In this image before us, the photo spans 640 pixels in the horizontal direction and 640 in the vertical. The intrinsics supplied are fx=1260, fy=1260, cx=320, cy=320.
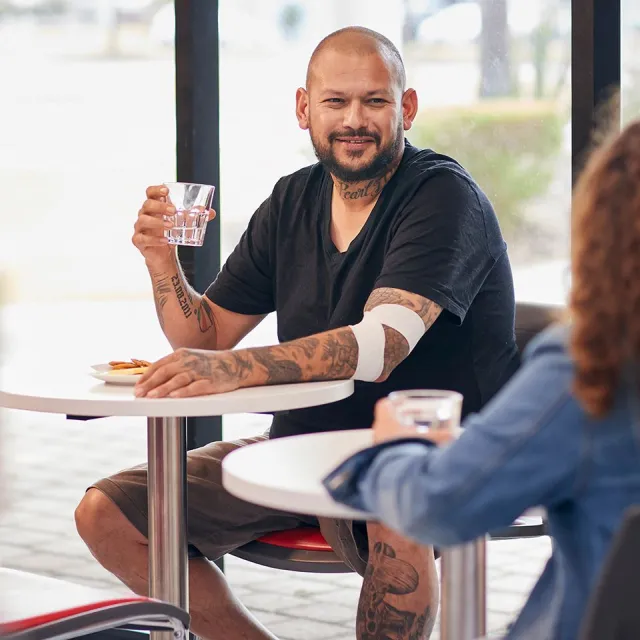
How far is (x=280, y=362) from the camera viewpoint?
2279 mm

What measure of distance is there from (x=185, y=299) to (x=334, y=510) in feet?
4.92

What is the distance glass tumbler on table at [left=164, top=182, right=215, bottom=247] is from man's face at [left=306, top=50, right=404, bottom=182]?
0.35 metres

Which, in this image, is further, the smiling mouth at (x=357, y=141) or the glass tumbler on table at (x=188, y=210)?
the smiling mouth at (x=357, y=141)

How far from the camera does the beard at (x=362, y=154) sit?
2.74 meters

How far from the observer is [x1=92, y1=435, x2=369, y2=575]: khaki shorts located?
2590 mm

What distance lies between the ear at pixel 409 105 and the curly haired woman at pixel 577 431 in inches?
64.0

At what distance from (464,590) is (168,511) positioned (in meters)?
0.83

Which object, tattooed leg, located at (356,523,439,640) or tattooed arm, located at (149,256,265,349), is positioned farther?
tattooed arm, located at (149,256,265,349)

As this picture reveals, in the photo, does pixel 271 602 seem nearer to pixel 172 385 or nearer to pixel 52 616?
pixel 172 385

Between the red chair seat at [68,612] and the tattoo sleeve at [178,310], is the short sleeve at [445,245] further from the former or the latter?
the red chair seat at [68,612]

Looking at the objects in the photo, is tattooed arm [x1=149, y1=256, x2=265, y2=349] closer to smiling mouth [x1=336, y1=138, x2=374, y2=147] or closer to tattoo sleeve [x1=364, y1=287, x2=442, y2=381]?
smiling mouth [x1=336, y1=138, x2=374, y2=147]

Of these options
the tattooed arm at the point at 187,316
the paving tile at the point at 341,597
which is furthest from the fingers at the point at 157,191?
the paving tile at the point at 341,597

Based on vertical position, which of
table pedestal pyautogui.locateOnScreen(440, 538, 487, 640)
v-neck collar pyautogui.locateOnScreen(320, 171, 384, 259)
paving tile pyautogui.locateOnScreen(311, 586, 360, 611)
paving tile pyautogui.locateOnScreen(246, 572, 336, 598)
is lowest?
paving tile pyautogui.locateOnScreen(311, 586, 360, 611)

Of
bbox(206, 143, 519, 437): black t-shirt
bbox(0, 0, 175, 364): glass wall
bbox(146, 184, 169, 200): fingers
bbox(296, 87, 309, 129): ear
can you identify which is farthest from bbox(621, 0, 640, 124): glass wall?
bbox(0, 0, 175, 364): glass wall
